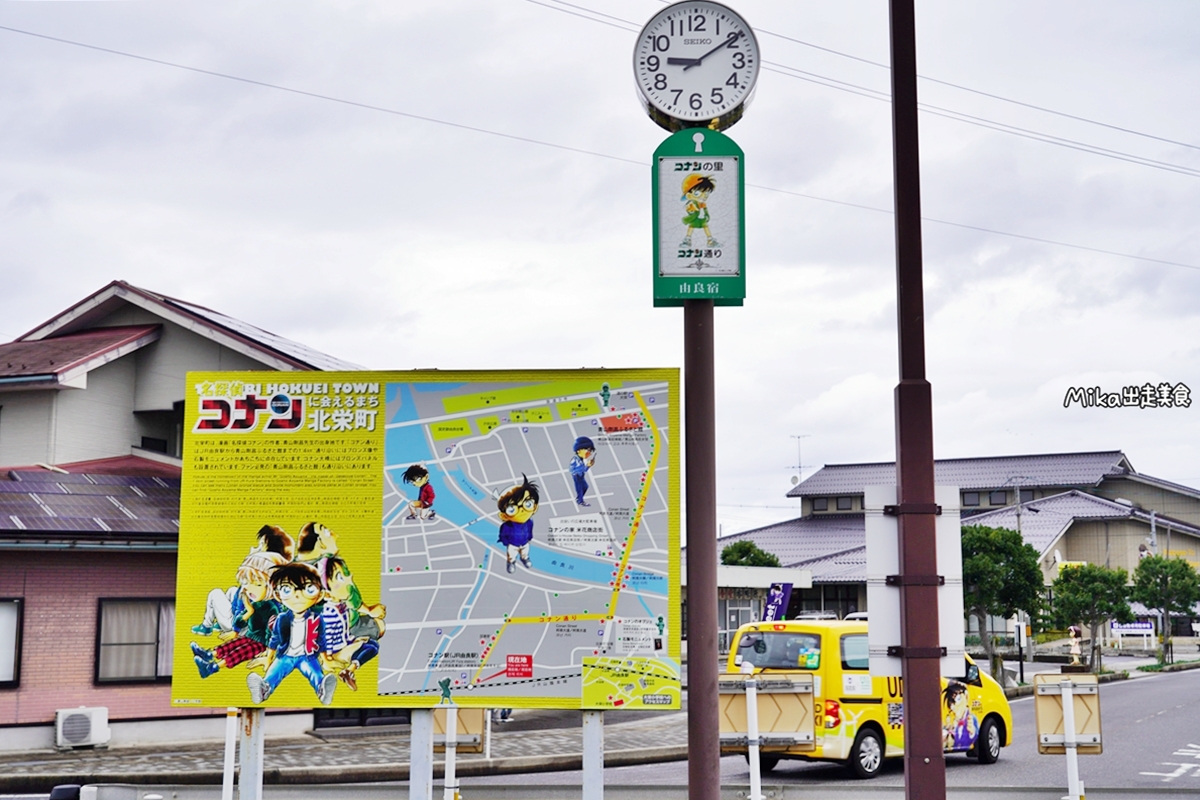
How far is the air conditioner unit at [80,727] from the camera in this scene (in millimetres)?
17922

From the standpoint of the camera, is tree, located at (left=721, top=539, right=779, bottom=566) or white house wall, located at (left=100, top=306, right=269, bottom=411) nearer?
white house wall, located at (left=100, top=306, right=269, bottom=411)

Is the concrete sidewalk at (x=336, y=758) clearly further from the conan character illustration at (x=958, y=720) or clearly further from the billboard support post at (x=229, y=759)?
the billboard support post at (x=229, y=759)

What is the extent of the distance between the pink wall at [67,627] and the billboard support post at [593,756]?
45.7ft

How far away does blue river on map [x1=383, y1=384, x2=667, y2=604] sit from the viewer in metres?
7.23

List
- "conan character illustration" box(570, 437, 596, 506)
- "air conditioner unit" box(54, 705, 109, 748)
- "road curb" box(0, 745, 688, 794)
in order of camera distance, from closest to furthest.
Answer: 1. "conan character illustration" box(570, 437, 596, 506)
2. "road curb" box(0, 745, 688, 794)
3. "air conditioner unit" box(54, 705, 109, 748)

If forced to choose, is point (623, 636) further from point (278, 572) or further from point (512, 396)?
point (278, 572)

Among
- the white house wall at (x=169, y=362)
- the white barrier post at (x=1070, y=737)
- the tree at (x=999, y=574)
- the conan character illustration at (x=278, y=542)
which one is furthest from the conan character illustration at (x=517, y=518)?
the tree at (x=999, y=574)

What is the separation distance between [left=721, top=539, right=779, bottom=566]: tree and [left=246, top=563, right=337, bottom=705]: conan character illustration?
48.8 meters

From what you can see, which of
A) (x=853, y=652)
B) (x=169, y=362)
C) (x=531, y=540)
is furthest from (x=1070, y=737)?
(x=169, y=362)

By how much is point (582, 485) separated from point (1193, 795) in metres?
9.19

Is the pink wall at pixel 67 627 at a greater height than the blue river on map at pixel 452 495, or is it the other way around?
the blue river on map at pixel 452 495

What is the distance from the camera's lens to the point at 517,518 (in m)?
7.36

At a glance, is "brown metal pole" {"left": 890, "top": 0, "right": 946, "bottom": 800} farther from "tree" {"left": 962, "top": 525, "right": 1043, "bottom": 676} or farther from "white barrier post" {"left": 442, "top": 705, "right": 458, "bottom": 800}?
"tree" {"left": 962, "top": 525, "right": 1043, "bottom": 676}

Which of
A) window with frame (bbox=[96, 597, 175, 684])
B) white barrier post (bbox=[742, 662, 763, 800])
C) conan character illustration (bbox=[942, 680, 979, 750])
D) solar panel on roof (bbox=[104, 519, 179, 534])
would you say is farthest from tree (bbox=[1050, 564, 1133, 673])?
white barrier post (bbox=[742, 662, 763, 800])
